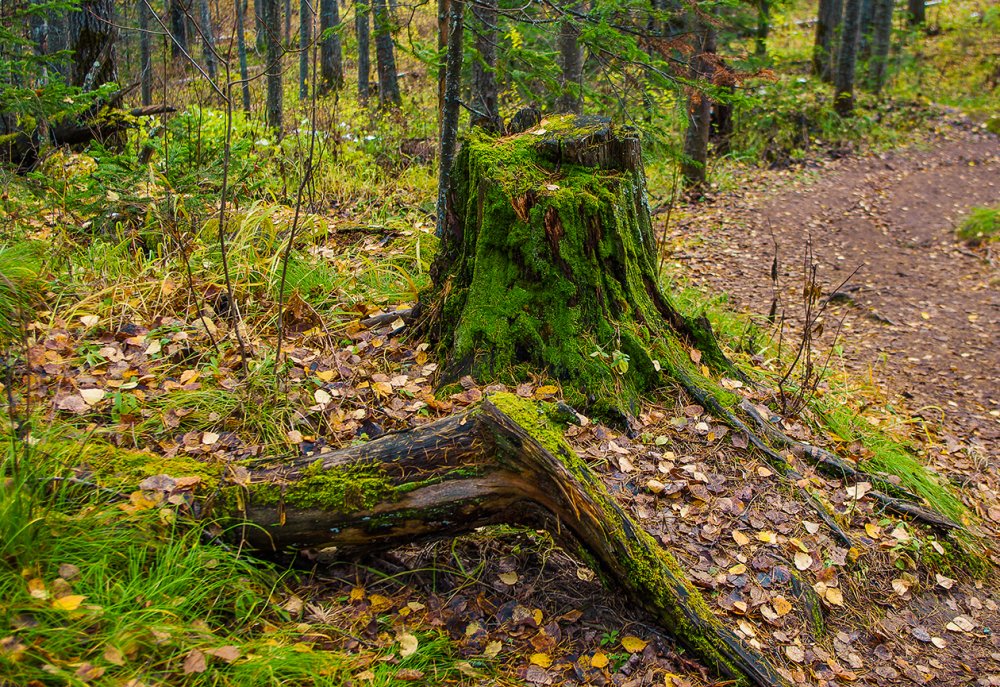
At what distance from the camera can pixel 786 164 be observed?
1121 cm

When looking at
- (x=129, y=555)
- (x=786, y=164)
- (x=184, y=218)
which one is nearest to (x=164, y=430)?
(x=129, y=555)

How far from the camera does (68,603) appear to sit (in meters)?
2.09

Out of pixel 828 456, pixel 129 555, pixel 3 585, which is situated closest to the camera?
Answer: pixel 3 585

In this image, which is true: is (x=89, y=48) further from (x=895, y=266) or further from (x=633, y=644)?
(x=895, y=266)

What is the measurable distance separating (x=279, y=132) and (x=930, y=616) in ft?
23.7

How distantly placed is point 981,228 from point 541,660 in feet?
28.2

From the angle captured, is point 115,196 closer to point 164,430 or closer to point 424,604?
point 164,430

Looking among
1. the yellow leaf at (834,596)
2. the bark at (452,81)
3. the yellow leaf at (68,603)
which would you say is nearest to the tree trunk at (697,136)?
the bark at (452,81)

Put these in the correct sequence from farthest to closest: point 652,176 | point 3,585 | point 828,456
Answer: point 652,176, point 828,456, point 3,585

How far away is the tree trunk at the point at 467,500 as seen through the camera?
101 inches

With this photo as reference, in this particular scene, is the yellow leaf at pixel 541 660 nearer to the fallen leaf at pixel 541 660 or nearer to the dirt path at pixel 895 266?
the fallen leaf at pixel 541 660

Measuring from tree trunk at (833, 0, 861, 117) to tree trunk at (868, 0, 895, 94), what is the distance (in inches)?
74.3

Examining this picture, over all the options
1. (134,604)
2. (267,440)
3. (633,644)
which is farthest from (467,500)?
(134,604)

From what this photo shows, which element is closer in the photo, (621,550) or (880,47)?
(621,550)
